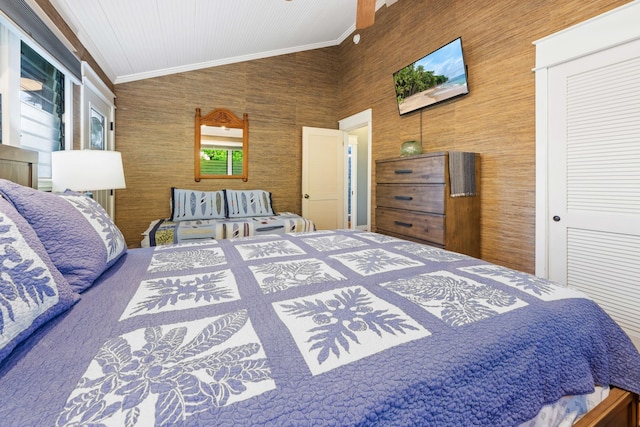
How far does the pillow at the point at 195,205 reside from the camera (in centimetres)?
366

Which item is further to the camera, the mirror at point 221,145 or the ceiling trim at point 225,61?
the mirror at point 221,145

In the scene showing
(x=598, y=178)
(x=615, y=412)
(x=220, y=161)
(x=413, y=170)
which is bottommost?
(x=615, y=412)

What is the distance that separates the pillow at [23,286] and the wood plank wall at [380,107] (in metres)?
2.77

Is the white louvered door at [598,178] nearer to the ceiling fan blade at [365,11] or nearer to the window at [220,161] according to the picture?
the ceiling fan blade at [365,11]

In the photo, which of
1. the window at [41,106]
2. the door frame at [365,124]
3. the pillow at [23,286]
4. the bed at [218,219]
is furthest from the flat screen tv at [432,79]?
the window at [41,106]

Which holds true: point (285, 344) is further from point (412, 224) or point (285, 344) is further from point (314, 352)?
point (412, 224)

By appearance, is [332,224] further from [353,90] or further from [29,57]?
[29,57]

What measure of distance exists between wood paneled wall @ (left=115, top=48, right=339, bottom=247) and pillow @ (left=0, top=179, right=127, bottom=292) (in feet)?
9.52

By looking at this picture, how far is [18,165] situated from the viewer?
145 centimetres

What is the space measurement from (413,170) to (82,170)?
2.60 meters

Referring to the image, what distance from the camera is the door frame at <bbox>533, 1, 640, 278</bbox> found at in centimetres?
168

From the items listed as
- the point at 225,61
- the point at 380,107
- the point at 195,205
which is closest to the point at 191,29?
the point at 225,61

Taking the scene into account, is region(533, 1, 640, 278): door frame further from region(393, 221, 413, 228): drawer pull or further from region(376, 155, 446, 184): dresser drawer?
region(393, 221, 413, 228): drawer pull

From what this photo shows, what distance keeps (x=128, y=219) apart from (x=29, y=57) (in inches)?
86.7
